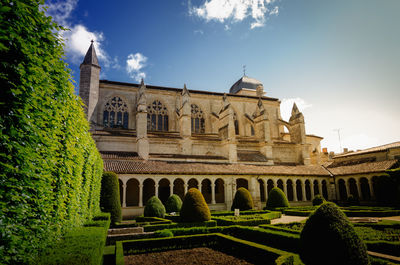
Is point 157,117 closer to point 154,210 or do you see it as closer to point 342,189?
point 154,210

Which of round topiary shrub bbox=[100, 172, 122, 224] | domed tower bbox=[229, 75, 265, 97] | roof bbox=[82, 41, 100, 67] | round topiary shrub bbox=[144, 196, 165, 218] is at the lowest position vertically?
round topiary shrub bbox=[144, 196, 165, 218]

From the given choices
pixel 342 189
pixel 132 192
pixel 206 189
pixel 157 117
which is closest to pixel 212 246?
pixel 132 192

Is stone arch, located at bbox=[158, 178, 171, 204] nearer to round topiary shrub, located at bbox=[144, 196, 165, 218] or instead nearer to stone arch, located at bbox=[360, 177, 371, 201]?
round topiary shrub, located at bbox=[144, 196, 165, 218]

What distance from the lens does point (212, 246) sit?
10.1 meters

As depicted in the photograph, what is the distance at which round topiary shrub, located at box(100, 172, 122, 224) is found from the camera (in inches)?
586

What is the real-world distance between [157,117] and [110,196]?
17.3 m

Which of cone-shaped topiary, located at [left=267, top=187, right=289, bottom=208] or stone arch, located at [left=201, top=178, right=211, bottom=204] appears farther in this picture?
stone arch, located at [left=201, top=178, right=211, bottom=204]

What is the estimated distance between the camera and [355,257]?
5016 millimetres

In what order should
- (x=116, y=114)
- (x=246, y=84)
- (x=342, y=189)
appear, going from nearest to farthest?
(x=116, y=114) < (x=342, y=189) < (x=246, y=84)

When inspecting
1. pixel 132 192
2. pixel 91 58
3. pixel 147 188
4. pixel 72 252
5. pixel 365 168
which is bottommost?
pixel 72 252

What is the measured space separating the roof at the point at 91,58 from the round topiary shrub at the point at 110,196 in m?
15.2

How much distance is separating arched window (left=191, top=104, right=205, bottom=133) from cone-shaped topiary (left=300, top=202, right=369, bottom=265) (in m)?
28.0

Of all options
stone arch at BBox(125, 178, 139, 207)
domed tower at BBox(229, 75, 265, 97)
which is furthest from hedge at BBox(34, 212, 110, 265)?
domed tower at BBox(229, 75, 265, 97)

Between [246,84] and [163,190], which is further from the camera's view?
[246,84]
